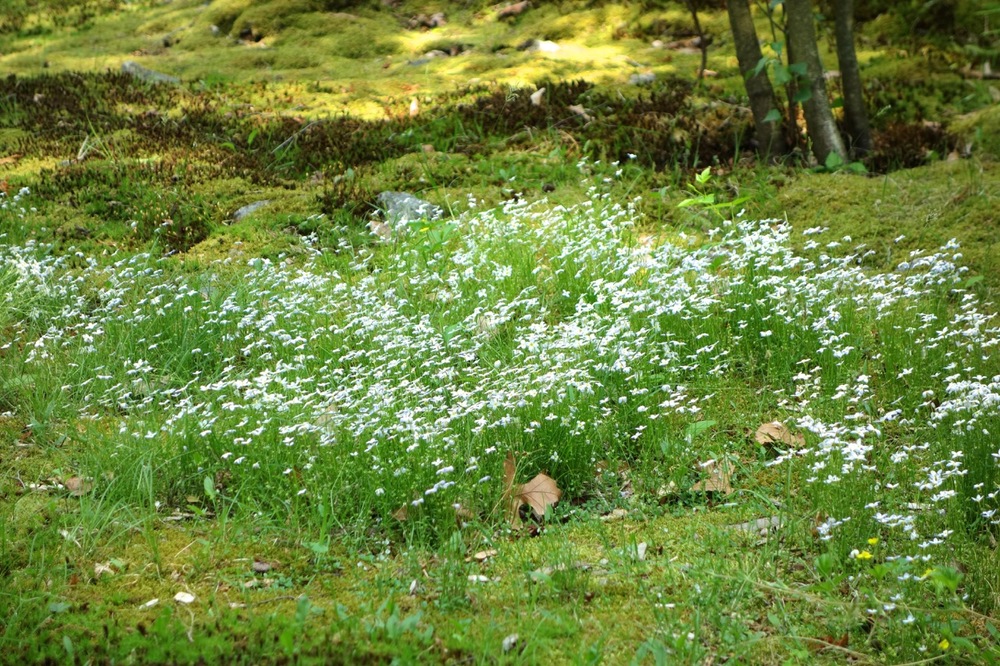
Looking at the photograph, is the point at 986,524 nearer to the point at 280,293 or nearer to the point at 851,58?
the point at 280,293

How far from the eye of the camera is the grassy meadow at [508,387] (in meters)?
3.03

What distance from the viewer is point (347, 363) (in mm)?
5098

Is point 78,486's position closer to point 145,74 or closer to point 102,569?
point 102,569

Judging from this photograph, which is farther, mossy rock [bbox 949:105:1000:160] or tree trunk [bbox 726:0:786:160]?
tree trunk [bbox 726:0:786:160]

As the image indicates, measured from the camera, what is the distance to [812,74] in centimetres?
707

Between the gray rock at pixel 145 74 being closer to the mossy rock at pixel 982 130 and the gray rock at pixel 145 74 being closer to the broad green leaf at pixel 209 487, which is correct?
the broad green leaf at pixel 209 487

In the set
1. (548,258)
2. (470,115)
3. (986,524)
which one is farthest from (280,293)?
(986,524)

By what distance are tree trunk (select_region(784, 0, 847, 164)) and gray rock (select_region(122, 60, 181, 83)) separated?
7461 millimetres

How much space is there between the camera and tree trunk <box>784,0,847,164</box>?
7035mm

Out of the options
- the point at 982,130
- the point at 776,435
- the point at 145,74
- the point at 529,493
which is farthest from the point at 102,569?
the point at 145,74

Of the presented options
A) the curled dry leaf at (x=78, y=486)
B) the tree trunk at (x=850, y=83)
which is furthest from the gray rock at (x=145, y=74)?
the curled dry leaf at (x=78, y=486)

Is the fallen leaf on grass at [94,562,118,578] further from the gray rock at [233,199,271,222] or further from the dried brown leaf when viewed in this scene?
the gray rock at [233,199,271,222]

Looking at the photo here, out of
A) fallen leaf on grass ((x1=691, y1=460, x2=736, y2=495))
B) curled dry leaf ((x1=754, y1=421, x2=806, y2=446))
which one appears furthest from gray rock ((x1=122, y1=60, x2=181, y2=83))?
fallen leaf on grass ((x1=691, y1=460, x2=736, y2=495))

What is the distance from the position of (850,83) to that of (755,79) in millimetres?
779
